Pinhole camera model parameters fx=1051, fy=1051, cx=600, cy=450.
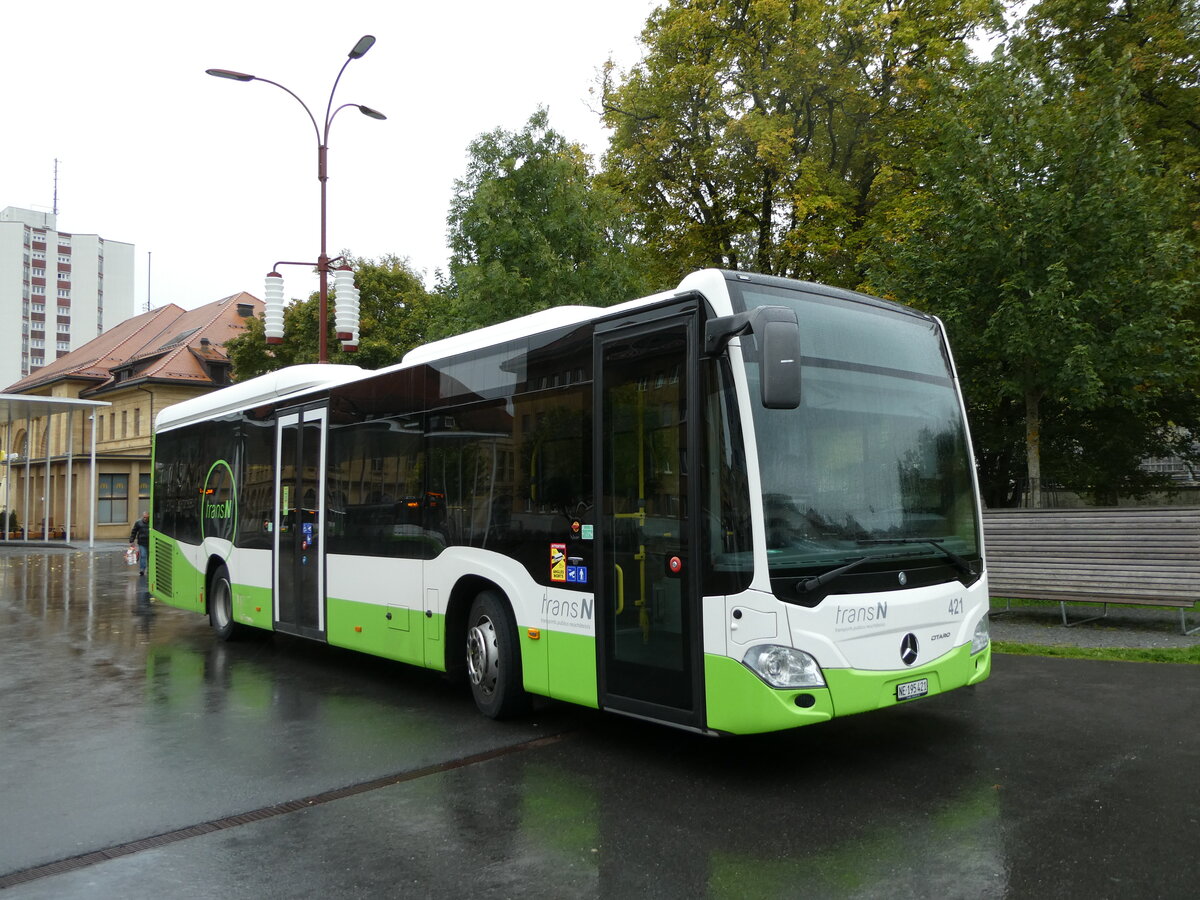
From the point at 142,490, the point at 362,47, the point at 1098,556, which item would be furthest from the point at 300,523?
the point at 142,490

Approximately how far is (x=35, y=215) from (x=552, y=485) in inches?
5652

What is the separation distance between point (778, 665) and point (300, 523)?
21.3 ft

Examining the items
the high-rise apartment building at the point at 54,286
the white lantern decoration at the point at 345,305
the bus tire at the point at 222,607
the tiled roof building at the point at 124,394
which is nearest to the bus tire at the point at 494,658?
the bus tire at the point at 222,607

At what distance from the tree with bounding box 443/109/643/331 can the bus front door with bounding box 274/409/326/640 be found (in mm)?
7524

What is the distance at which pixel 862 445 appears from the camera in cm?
639

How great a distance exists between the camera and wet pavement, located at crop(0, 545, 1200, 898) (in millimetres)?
4742

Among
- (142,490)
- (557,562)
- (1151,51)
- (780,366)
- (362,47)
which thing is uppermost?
(1151,51)

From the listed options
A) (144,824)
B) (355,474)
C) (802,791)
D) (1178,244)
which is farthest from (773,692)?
(1178,244)

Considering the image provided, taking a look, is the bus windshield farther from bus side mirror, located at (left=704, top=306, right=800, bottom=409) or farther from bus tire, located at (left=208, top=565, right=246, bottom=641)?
bus tire, located at (left=208, top=565, right=246, bottom=641)

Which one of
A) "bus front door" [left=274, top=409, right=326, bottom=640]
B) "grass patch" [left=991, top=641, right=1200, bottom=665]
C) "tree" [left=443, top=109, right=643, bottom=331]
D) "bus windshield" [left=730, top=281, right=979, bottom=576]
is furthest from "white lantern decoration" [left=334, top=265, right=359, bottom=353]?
"bus windshield" [left=730, top=281, right=979, bottom=576]

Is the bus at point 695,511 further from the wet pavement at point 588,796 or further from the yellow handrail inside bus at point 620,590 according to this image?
the wet pavement at point 588,796

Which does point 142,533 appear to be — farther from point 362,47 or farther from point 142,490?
point 142,490

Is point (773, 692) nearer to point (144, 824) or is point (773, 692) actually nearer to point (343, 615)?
point (144, 824)

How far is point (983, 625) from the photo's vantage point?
22.8 ft
